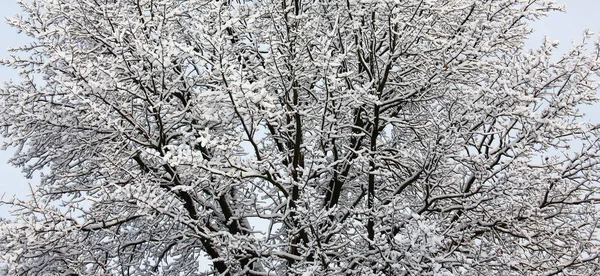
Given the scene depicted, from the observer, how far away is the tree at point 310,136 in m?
6.25

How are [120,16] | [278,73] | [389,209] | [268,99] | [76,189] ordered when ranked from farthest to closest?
[76,189] < [120,16] < [278,73] < [389,209] < [268,99]

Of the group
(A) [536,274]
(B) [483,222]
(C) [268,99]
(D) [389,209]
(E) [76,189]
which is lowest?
(A) [536,274]

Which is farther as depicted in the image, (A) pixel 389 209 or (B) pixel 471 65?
(B) pixel 471 65

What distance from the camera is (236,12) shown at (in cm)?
770

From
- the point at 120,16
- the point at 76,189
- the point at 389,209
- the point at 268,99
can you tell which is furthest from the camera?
the point at 76,189

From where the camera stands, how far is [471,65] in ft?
25.2

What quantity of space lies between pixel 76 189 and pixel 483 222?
548 cm

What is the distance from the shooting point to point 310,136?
7566 millimetres

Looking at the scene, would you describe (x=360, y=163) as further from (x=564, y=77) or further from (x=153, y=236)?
(x=153, y=236)

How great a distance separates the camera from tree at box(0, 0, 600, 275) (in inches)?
246

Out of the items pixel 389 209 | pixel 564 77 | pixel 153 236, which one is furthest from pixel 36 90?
pixel 564 77

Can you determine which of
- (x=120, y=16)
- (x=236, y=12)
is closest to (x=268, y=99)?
(x=236, y=12)

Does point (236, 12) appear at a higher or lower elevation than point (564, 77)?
higher

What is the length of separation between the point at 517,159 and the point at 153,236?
5204 millimetres
